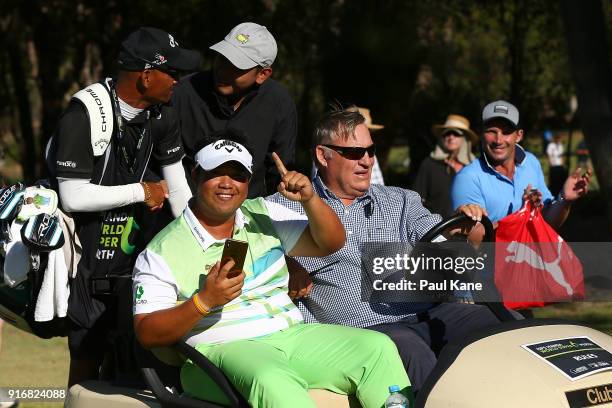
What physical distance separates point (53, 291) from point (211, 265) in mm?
827

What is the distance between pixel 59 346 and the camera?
9250 millimetres

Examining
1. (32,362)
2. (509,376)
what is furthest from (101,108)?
(32,362)

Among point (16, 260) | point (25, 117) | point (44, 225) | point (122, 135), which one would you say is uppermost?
point (25, 117)

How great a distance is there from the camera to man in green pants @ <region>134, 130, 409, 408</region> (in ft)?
13.4

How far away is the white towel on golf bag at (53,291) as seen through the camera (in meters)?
4.82

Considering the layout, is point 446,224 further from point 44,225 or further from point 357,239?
point 44,225

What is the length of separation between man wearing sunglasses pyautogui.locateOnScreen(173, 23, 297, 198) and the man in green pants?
1128mm

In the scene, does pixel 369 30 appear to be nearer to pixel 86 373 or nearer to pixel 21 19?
pixel 21 19

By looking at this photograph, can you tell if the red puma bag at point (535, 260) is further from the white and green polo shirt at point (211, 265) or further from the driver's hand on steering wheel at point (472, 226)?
the white and green polo shirt at point (211, 265)

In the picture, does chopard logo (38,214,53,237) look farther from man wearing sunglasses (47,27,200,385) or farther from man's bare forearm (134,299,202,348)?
man's bare forearm (134,299,202,348)

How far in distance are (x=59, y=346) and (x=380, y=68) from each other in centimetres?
1035

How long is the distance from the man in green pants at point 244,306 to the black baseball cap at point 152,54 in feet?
2.14

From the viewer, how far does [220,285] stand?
159 inches

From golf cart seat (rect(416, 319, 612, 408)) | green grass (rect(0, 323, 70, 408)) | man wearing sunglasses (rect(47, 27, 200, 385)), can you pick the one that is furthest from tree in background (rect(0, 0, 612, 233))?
golf cart seat (rect(416, 319, 612, 408))
